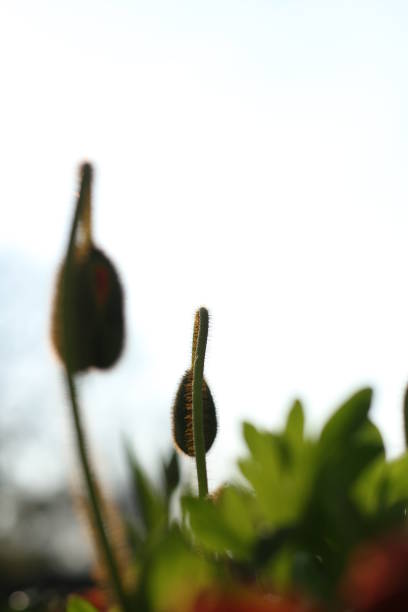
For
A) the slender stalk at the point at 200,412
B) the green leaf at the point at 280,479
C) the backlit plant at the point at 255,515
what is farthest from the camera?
the slender stalk at the point at 200,412

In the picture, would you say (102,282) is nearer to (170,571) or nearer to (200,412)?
(200,412)

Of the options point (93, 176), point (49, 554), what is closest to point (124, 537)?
point (93, 176)

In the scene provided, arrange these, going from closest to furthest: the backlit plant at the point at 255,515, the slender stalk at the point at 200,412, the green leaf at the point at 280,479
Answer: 1. the backlit plant at the point at 255,515
2. the green leaf at the point at 280,479
3. the slender stalk at the point at 200,412

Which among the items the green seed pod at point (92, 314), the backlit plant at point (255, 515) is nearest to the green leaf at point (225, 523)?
the backlit plant at point (255, 515)

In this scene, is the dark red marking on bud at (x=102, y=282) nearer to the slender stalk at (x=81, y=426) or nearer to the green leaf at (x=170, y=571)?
the slender stalk at (x=81, y=426)

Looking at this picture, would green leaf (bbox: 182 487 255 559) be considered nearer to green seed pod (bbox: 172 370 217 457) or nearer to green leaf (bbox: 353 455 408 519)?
green leaf (bbox: 353 455 408 519)

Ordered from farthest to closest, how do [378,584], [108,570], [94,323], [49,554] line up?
[49,554] → [94,323] → [108,570] → [378,584]

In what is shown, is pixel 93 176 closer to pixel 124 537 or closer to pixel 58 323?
pixel 58 323

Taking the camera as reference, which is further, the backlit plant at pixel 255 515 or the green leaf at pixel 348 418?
the green leaf at pixel 348 418
